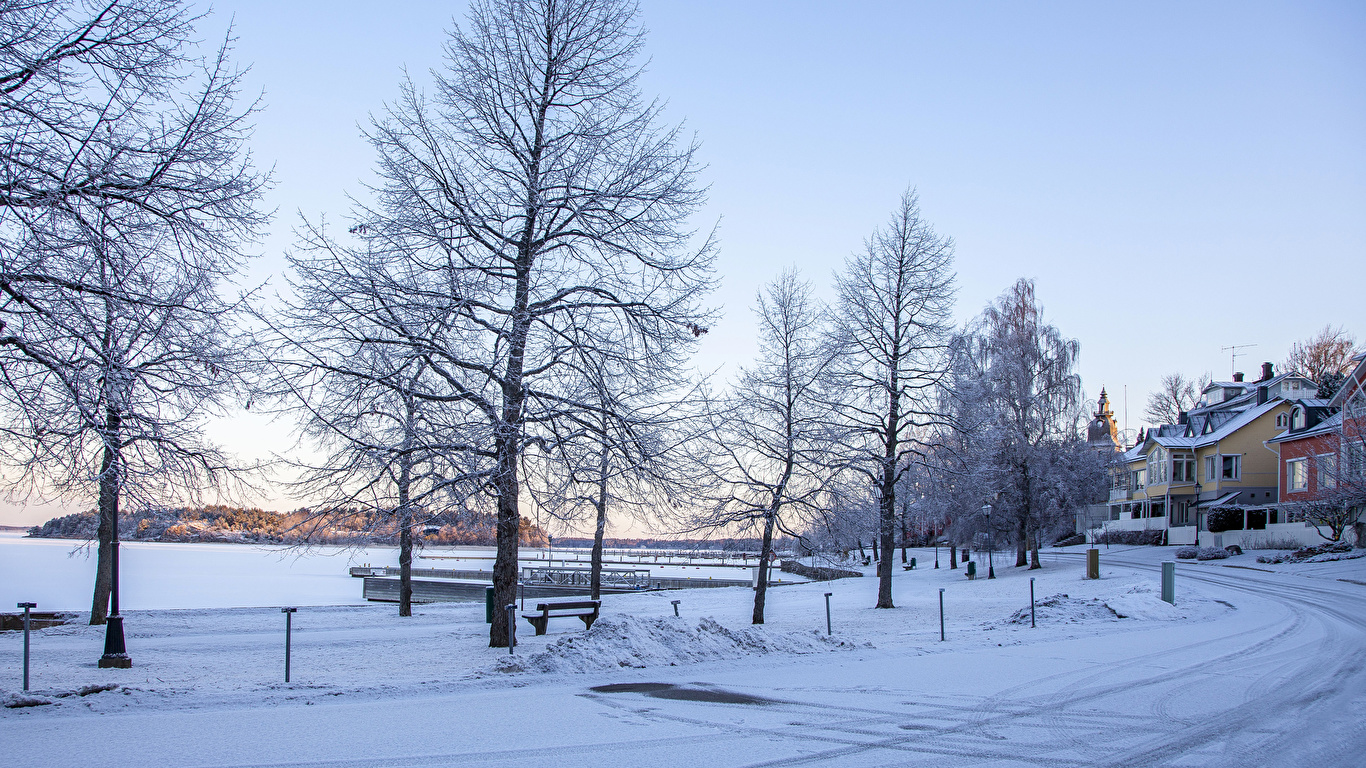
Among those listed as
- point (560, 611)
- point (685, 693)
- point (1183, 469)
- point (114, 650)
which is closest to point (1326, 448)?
point (1183, 469)

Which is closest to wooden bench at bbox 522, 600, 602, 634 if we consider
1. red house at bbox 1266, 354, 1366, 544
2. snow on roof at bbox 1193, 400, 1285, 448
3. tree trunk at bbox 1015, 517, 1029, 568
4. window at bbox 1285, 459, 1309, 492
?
tree trunk at bbox 1015, 517, 1029, 568

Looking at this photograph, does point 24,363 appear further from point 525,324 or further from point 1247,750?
point 1247,750

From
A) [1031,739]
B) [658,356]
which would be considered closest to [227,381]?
[658,356]

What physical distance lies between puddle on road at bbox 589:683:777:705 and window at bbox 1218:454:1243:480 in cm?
5141

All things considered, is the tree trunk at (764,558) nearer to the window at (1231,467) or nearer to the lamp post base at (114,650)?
the lamp post base at (114,650)

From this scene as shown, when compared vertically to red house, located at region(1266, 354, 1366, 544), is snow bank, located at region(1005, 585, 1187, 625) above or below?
below

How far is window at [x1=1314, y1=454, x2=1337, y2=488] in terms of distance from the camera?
36.7 m

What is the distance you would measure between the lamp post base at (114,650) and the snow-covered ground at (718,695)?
0.72 ft

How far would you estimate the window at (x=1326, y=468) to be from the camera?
36688 millimetres

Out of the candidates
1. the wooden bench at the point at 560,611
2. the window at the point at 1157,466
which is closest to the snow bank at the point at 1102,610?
the wooden bench at the point at 560,611

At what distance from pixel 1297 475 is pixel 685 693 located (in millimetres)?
47610

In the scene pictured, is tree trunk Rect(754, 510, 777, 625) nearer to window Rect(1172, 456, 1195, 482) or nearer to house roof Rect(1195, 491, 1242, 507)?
house roof Rect(1195, 491, 1242, 507)

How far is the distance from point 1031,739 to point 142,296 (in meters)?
9.56

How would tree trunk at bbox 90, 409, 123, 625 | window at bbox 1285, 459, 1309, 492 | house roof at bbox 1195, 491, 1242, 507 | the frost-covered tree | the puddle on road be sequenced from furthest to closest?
house roof at bbox 1195, 491, 1242, 507 → window at bbox 1285, 459, 1309, 492 → the frost-covered tree → the puddle on road → tree trunk at bbox 90, 409, 123, 625
